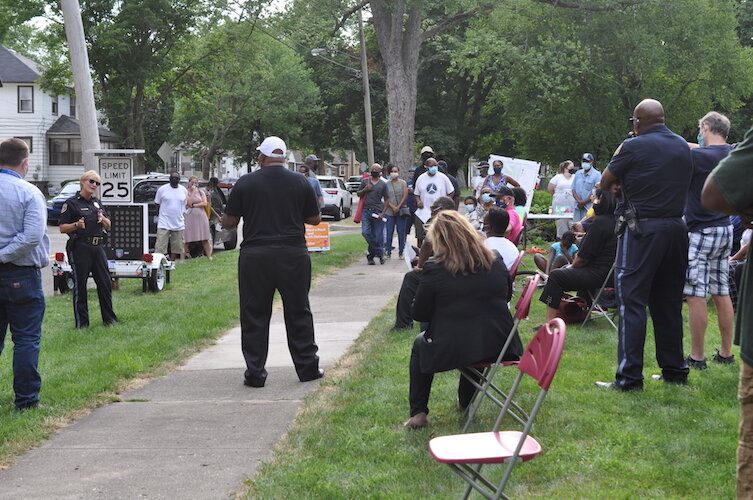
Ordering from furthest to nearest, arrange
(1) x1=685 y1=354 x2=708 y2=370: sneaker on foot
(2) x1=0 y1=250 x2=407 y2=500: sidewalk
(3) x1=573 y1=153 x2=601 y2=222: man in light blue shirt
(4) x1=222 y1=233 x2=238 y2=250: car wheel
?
(4) x1=222 y1=233 x2=238 y2=250: car wheel → (3) x1=573 y1=153 x2=601 y2=222: man in light blue shirt → (1) x1=685 y1=354 x2=708 y2=370: sneaker on foot → (2) x1=0 y1=250 x2=407 y2=500: sidewalk

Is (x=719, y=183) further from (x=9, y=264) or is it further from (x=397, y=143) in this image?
(x=397, y=143)

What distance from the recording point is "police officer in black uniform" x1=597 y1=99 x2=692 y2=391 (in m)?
6.70

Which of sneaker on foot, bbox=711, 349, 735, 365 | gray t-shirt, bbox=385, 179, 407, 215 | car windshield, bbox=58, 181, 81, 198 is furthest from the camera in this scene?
car windshield, bbox=58, 181, 81, 198

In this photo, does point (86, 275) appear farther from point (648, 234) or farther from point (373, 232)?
point (373, 232)

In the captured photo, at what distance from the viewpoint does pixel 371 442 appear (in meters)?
5.88

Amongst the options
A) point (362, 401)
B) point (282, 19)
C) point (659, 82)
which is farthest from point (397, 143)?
point (362, 401)

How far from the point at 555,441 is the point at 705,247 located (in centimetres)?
253

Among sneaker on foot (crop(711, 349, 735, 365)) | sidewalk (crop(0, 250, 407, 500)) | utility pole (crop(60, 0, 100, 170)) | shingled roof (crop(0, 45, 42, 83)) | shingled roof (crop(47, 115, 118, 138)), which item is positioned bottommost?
sidewalk (crop(0, 250, 407, 500))

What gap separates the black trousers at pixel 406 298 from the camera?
909cm

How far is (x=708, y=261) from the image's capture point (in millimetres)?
7465

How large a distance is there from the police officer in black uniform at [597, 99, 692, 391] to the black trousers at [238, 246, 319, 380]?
8.19 ft

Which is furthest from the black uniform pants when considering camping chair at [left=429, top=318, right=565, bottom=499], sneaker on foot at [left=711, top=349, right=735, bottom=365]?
camping chair at [left=429, top=318, right=565, bottom=499]

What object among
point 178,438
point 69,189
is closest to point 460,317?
point 178,438

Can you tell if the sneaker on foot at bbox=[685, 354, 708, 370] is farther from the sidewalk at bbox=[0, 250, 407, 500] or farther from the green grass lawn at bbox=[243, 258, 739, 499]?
the sidewalk at bbox=[0, 250, 407, 500]
